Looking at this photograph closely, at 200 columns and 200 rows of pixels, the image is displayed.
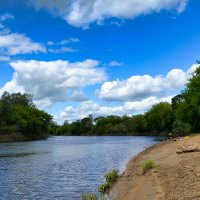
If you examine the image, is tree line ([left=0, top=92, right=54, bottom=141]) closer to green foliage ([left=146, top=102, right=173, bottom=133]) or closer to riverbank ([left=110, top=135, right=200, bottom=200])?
green foliage ([left=146, top=102, right=173, bottom=133])

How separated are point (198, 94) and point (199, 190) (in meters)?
70.7

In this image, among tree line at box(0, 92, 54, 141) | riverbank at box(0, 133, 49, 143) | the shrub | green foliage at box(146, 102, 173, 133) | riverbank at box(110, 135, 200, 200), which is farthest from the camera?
green foliage at box(146, 102, 173, 133)

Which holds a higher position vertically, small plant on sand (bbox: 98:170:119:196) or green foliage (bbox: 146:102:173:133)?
green foliage (bbox: 146:102:173:133)

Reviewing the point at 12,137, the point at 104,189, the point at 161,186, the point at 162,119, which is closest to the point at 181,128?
the point at 12,137

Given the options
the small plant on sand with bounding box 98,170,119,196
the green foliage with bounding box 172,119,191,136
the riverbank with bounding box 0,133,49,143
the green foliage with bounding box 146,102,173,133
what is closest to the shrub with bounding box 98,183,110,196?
the small plant on sand with bounding box 98,170,119,196

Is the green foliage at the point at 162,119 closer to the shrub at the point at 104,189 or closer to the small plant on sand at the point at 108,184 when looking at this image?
the small plant on sand at the point at 108,184

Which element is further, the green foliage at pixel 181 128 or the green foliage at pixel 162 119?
the green foliage at pixel 162 119

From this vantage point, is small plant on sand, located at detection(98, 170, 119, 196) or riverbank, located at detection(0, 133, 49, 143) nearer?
small plant on sand, located at detection(98, 170, 119, 196)

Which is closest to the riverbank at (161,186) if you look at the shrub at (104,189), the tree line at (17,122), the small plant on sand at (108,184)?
the small plant on sand at (108,184)

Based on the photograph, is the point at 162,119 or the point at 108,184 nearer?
the point at 108,184

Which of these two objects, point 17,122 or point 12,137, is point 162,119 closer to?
point 17,122

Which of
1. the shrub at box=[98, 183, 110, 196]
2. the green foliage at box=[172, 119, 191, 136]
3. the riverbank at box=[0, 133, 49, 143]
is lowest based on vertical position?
the shrub at box=[98, 183, 110, 196]

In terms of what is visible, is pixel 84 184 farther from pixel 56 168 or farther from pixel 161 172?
pixel 56 168

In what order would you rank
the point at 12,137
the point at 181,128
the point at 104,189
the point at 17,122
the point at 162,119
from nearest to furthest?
1. the point at 104,189
2. the point at 181,128
3. the point at 12,137
4. the point at 17,122
5. the point at 162,119
